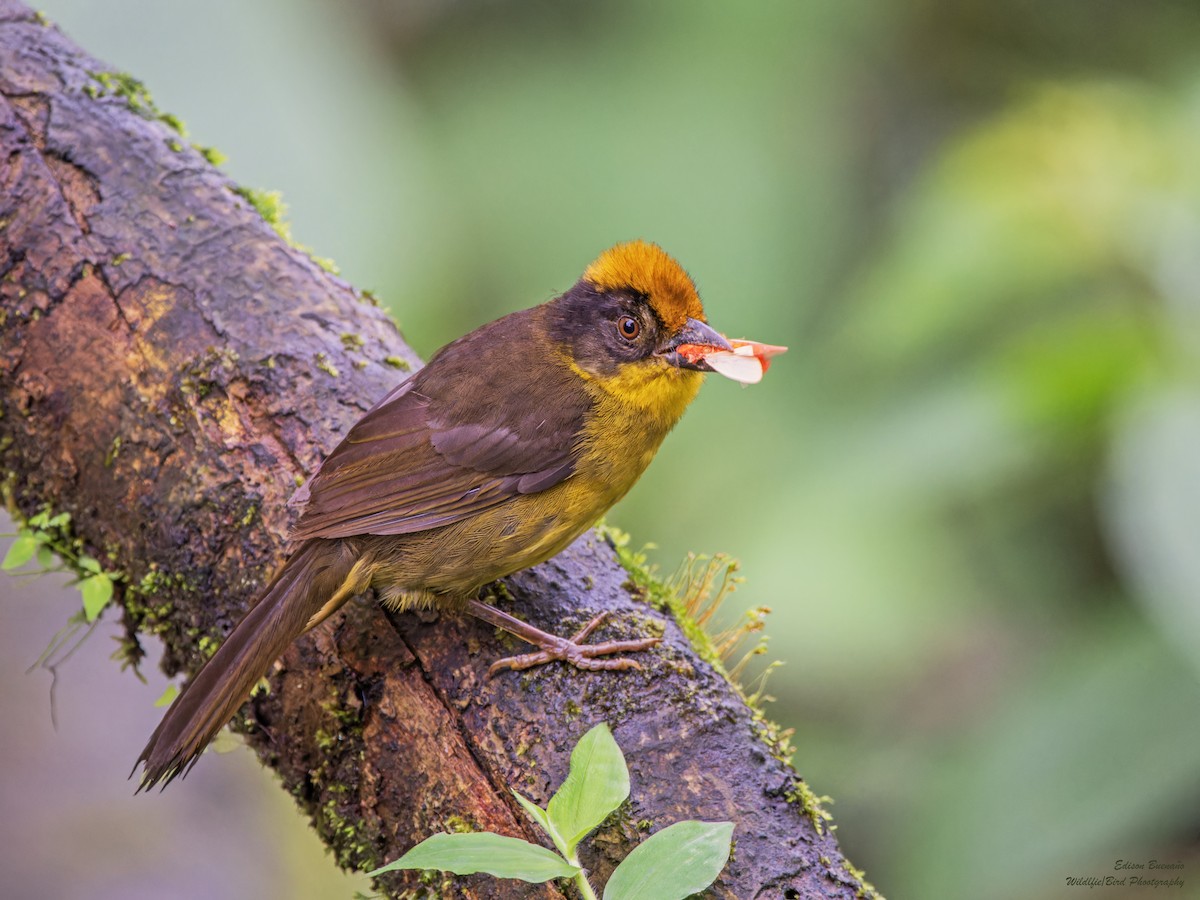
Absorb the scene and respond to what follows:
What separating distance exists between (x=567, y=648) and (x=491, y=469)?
549 millimetres

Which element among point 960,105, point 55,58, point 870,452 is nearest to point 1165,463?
point 870,452

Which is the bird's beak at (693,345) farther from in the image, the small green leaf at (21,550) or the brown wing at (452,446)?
the small green leaf at (21,550)

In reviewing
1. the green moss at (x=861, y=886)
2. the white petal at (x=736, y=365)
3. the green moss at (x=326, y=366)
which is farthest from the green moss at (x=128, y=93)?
the green moss at (x=861, y=886)

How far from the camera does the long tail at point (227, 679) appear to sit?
2322mm

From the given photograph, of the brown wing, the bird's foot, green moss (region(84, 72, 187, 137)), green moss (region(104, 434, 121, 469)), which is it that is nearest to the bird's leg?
the bird's foot

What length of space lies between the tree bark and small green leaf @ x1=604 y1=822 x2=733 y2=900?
0.38 metres

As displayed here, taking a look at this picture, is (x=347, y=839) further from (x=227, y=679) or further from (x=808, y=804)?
(x=808, y=804)

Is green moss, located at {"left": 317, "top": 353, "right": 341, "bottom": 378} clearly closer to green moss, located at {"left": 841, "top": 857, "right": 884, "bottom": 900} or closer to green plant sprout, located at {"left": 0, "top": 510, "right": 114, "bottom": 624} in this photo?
green plant sprout, located at {"left": 0, "top": 510, "right": 114, "bottom": 624}

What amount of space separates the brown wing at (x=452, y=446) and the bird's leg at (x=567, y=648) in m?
0.36

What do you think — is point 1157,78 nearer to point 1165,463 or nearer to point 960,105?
point 960,105

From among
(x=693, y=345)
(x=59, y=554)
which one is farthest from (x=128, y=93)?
(x=693, y=345)

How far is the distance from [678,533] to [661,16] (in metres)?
2.54

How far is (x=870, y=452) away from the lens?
4.05 meters

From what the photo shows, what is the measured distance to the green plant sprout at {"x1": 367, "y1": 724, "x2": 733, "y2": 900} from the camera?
63.7 inches
